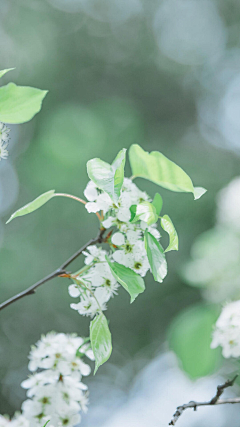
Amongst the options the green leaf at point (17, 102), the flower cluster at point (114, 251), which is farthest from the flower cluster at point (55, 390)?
the green leaf at point (17, 102)

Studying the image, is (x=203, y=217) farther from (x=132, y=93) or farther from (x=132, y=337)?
(x=132, y=93)

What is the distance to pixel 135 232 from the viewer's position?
556 mm

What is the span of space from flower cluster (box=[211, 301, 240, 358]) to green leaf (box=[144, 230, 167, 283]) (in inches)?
17.2

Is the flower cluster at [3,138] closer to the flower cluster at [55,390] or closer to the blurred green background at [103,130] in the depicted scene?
the flower cluster at [55,390]

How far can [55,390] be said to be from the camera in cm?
69

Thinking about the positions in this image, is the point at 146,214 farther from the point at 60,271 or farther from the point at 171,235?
the point at 60,271

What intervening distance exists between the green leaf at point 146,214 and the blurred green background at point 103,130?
260cm

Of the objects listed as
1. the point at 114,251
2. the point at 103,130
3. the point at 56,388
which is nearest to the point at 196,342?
the point at 56,388

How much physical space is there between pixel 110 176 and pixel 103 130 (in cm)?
325

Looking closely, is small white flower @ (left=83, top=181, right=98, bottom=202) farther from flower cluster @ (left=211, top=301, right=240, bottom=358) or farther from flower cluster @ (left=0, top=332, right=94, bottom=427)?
flower cluster @ (left=211, top=301, right=240, bottom=358)

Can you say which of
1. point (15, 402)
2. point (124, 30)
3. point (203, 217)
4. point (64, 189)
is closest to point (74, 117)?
point (64, 189)

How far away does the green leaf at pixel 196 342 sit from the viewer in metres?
1.46

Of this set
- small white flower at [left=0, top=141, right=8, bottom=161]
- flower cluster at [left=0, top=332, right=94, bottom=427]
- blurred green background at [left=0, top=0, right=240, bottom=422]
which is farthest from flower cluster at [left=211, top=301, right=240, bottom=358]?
blurred green background at [left=0, top=0, right=240, bottom=422]

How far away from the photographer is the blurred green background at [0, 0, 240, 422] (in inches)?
132
